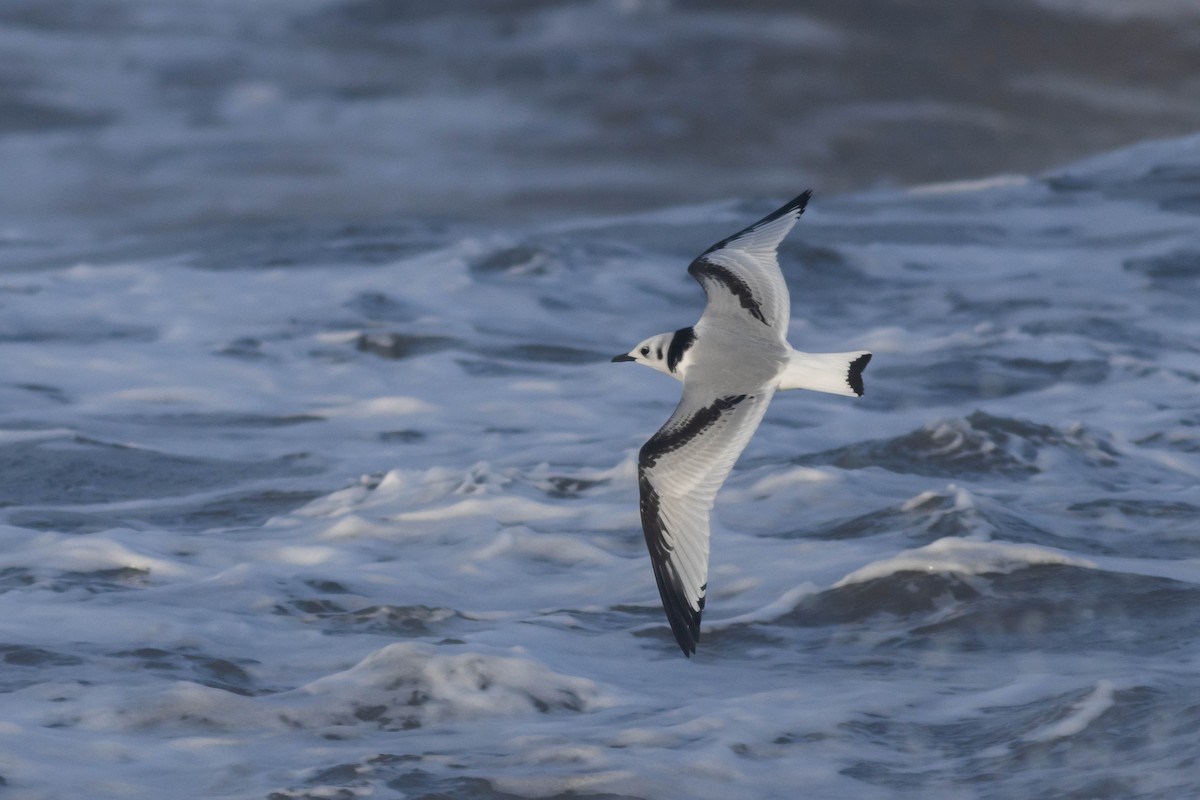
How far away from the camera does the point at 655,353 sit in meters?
7.34

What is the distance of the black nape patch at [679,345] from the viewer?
706 centimetres

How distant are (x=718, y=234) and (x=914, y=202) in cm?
303

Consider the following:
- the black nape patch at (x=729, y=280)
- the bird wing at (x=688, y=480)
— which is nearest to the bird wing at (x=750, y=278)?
the black nape patch at (x=729, y=280)

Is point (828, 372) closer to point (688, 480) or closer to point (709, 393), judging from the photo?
point (709, 393)

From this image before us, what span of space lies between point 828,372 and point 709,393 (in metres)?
0.49

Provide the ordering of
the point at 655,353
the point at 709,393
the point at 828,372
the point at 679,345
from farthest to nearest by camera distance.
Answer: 1. the point at 655,353
2. the point at 679,345
3. the point at 709,393
4. the point at 828,372

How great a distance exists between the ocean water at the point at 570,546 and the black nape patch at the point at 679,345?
112cm

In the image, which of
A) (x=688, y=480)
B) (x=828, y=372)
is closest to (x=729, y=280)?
(x=828, y=372)

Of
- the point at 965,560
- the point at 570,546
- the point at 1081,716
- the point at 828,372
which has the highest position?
the point at 828,372

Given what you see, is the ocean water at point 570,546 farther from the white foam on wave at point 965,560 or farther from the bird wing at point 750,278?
the bird wing at point 750,278

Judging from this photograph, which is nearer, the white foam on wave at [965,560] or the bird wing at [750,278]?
the bird wing at [750,278]

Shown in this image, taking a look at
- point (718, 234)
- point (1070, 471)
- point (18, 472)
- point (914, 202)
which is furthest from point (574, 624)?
point (914, 202)

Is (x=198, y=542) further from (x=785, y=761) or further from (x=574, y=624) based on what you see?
(x=785, y=761)

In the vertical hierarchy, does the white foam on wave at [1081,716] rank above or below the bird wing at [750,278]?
below
